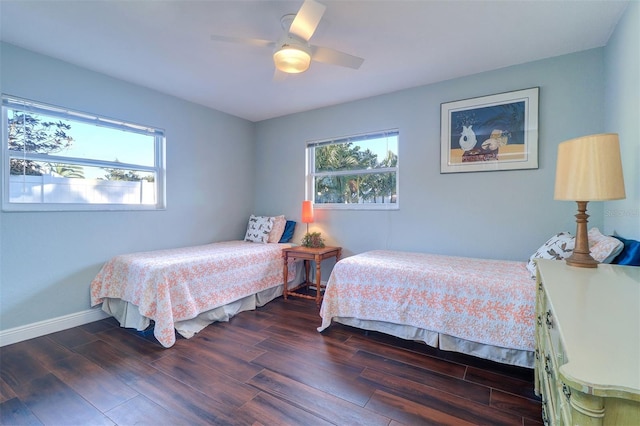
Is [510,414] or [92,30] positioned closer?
[510,414]

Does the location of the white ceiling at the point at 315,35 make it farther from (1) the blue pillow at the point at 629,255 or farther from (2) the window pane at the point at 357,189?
(1) the blue pillow at the point at 629,255

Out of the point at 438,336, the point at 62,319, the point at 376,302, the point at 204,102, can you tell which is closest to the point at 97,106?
the point at 204,102

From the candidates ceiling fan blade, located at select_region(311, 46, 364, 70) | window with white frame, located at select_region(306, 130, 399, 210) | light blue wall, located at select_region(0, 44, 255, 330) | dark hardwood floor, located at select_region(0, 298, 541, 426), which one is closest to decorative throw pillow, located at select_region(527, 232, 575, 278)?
dark hardwood floor, located at select_region(0, 298, 541, 426)

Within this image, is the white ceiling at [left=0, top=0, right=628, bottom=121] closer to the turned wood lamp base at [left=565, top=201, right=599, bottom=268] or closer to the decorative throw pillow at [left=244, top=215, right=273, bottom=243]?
the turned wood lamp base at [left=565, top=201, right=599, bottom=268]

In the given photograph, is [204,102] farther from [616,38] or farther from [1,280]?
[616,38]

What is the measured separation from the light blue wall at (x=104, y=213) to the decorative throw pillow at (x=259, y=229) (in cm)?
29

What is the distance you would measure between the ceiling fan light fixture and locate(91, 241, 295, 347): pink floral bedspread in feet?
6.15

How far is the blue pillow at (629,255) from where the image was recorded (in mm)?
1466

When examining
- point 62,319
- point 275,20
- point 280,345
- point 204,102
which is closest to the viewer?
point 275,20

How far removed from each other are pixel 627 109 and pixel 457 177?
4.24 feet

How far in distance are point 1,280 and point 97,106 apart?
171 cm

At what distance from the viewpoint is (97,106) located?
2.82 m

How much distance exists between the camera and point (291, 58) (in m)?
1.95

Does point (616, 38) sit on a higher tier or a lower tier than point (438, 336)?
higher
